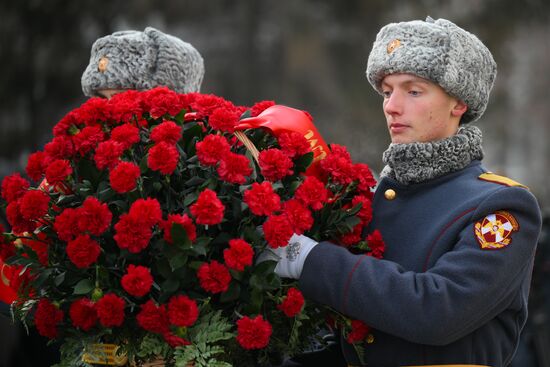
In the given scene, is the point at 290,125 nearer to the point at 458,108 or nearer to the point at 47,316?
the point at 458,108

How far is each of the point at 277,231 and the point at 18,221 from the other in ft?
2.58

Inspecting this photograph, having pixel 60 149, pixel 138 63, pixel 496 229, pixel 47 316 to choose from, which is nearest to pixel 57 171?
pixel 60 149

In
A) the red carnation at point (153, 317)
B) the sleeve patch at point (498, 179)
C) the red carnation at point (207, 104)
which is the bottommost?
the red carnation at point (153, 317)

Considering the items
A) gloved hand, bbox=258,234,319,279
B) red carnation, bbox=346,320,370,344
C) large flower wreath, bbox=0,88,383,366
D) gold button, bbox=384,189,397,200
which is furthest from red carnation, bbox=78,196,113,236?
gold button, bbox=384,189,397,200

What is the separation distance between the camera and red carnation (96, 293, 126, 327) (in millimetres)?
2066

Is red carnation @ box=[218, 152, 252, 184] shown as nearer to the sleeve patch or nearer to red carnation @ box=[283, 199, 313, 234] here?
red carnation @ box=[283, 199, 313, 234]

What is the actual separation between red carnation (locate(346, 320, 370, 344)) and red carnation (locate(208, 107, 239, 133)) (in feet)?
2.22

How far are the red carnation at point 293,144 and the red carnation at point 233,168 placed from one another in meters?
0.19

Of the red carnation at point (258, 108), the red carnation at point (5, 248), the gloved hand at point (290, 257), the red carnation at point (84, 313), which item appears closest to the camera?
the red carnation at point (84, 313)

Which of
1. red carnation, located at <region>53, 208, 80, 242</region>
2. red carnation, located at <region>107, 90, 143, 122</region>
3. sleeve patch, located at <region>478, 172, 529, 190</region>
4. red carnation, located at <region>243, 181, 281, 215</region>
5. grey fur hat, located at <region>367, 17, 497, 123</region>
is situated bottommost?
red carnation, located at <region>53, 208, 80, 242</region>

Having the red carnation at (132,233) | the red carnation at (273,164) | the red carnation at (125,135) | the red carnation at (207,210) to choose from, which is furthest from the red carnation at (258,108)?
the red carnation at (132,233)

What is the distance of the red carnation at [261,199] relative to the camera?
2104mm

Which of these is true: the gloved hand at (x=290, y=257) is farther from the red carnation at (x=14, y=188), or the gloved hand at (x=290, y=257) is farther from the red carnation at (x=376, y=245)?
the red carnation at (x=14, y=188)

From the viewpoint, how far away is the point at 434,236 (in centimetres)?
234
